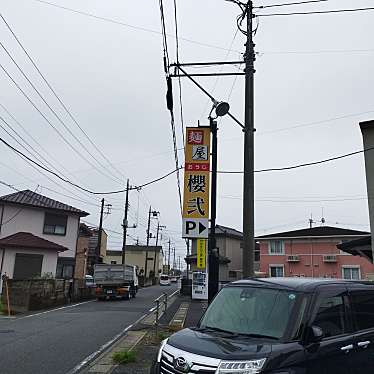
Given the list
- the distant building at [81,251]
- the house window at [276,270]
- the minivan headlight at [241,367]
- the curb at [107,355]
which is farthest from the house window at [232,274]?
the minivan headlight at [241,367]

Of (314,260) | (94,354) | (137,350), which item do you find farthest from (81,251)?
(137,350)

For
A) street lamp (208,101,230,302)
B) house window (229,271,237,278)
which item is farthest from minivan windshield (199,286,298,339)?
house window (229,271,237,278)

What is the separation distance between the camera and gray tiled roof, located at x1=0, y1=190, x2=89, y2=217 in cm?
3030

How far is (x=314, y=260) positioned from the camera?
37969 millimetres

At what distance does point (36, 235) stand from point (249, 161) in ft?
81.9

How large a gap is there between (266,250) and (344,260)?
718cm

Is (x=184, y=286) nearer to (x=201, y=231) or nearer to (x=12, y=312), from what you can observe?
(x=12, y=312)

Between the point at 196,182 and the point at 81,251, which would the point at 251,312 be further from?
the point at 81,251

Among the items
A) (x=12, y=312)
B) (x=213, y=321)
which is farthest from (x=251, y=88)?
(x=12, y=312)

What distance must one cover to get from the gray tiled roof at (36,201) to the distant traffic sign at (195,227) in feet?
74.5

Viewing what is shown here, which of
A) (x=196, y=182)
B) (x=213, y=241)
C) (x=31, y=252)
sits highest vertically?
(x=196, y=182)

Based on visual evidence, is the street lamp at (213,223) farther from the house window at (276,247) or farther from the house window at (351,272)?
the house window at (276,247)

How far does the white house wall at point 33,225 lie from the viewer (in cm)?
2973

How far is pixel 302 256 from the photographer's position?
3862 cm
